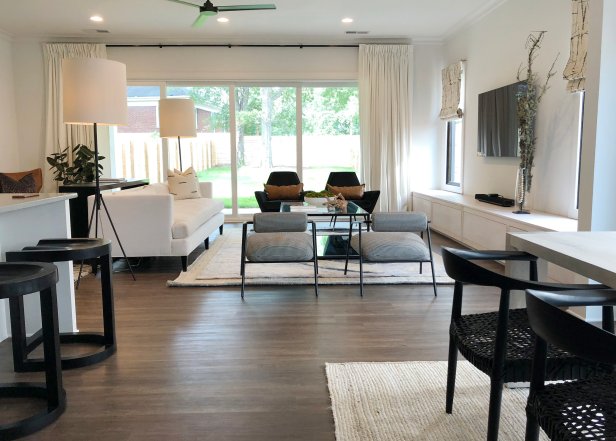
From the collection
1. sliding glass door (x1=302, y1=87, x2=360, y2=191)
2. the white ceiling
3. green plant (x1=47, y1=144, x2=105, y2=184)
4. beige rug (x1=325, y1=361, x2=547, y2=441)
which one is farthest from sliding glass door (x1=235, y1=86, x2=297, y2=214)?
beige rug (x1=325, y1=361, x2=547, y2=441)

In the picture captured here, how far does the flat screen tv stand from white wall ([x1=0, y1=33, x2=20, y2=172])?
650 cm

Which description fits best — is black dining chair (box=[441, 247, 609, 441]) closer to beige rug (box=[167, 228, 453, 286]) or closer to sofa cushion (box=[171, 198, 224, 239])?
beige rug (box=[167, 228, 453, 286])

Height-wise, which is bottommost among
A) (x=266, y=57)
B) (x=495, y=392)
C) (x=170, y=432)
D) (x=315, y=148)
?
(x=170, y=432)

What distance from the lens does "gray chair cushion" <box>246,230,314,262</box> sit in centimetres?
381

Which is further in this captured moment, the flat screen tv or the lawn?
the lawn

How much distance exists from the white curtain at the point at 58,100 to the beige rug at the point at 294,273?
371cm

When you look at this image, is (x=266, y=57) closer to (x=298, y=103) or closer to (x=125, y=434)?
(x=298, y=103)

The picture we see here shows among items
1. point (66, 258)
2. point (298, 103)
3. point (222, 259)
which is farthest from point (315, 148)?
point (66, 258)

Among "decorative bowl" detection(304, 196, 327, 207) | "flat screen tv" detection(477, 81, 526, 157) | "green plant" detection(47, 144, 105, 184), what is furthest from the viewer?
"green plant" detection(47, 144, 105, 184)

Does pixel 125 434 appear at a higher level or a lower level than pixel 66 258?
lower

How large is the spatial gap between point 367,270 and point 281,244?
44.5 inches

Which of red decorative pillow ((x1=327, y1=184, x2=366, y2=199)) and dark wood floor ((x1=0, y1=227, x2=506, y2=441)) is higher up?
red decorative pillow ((x1=327, y1=184, x2=366, y2=199))

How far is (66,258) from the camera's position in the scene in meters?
2.52

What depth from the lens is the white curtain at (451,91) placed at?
705 centimetres
